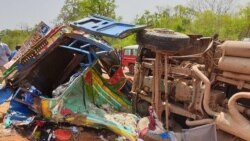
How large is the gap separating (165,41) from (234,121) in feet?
4.69

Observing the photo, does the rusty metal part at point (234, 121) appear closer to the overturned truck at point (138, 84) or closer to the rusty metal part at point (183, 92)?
the overturned truck at point (138, 84)

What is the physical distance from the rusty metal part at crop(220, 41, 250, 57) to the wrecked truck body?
1.40 m

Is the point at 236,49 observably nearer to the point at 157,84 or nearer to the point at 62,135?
the point at 157,84

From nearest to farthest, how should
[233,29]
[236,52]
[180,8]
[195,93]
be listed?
[236,52]
[195,93]
[233,29]
[180,8]

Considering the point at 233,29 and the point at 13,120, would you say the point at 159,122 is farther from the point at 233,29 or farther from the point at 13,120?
the point at 233,29

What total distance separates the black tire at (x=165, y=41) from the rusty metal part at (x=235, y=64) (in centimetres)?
74

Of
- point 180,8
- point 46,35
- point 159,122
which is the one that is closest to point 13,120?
point 46,35

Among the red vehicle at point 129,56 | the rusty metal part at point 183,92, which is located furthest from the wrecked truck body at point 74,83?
the red vehicle at point 129,56

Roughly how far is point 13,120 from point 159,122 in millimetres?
2688

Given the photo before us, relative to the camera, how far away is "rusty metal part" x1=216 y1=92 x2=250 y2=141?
4.20 metres

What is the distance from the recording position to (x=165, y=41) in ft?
16.6

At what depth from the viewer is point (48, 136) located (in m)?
5.82

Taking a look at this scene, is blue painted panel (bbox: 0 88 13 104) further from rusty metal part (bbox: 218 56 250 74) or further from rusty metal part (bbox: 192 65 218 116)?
rusty metal part (bbox: 218 56 250 74)

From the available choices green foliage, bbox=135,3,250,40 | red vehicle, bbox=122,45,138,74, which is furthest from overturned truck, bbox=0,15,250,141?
green foliage, bbox=135,3,250,40
